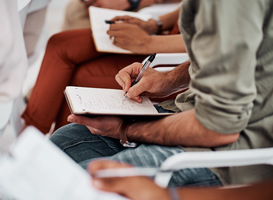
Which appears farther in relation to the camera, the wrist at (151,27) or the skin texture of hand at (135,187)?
the wrist at (151,27)

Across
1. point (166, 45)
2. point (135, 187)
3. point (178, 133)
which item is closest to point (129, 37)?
point (166, 45)

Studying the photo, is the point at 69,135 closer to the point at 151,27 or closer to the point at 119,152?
the point at 119,152

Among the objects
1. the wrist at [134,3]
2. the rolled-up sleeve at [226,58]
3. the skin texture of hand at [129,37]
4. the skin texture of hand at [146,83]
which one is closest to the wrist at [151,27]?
the skin texture of hand at [129,37]

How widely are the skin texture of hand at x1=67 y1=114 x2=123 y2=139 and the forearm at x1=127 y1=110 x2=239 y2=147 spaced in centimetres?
4

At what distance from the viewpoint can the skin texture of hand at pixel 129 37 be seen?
1.41 m

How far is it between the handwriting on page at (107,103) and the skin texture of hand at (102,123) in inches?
→ 1.4

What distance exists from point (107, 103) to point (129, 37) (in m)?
0.51

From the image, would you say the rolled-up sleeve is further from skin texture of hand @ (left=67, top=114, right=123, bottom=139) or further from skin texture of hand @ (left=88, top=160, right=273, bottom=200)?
skin texture of hand @ (left=67, top=114, right=123, bottom=139)

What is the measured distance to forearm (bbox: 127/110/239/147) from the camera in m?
0.79

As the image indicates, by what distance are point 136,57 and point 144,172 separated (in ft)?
2.93

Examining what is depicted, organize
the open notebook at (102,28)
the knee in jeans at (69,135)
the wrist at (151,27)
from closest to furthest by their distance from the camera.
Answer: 1. the knee in jeans at (69,135)
2. the open notebook at (102,28)
3. the wrist at (151,27)

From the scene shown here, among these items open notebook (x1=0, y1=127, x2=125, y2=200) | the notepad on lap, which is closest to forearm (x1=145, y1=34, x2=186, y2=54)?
the notepad on lap

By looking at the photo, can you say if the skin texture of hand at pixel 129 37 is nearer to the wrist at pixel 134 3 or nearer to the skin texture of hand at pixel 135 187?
the wrist at pixel 134 3

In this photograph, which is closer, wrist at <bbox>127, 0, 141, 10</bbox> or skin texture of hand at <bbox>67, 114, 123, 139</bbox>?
skin texture of hand at <bbox>67, 114, 123, 139</bbox>
